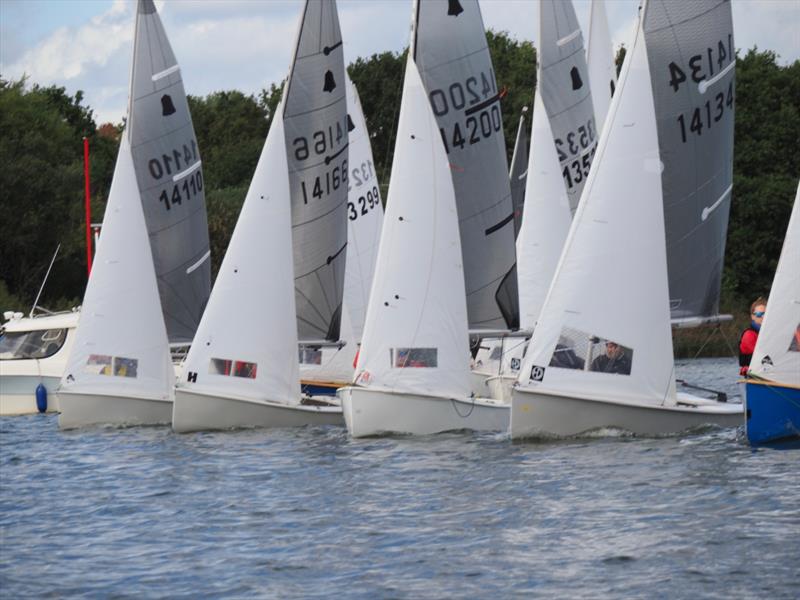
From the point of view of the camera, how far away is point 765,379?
682 inches

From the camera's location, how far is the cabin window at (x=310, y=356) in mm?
24906

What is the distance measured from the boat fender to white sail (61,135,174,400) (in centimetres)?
506

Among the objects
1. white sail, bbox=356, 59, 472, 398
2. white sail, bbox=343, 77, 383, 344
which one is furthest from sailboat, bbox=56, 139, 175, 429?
white sail, bbox=343, 77, 383, 344

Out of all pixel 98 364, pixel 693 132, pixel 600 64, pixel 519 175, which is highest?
pixel 600 64

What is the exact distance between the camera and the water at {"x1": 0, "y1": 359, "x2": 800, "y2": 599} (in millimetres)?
12039

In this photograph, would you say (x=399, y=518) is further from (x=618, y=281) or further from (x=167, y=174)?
(x=167, y=174)

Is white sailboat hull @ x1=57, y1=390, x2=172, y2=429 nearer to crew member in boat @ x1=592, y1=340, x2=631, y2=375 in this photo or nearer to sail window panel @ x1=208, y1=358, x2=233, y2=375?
sail window panel @ x1=208, y1=358, x2=233, y2=375

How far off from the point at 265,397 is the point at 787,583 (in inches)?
426

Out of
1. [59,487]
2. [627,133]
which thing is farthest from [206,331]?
[627,133]

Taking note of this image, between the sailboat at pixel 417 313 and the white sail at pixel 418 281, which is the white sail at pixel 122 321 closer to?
the sailboat at pixel 417 313

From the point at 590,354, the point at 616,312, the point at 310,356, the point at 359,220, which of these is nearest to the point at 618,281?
the point at 616,312

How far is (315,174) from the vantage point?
2369 cm

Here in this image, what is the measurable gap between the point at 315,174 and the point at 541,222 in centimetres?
364

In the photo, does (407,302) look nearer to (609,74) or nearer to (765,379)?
(765,379)
